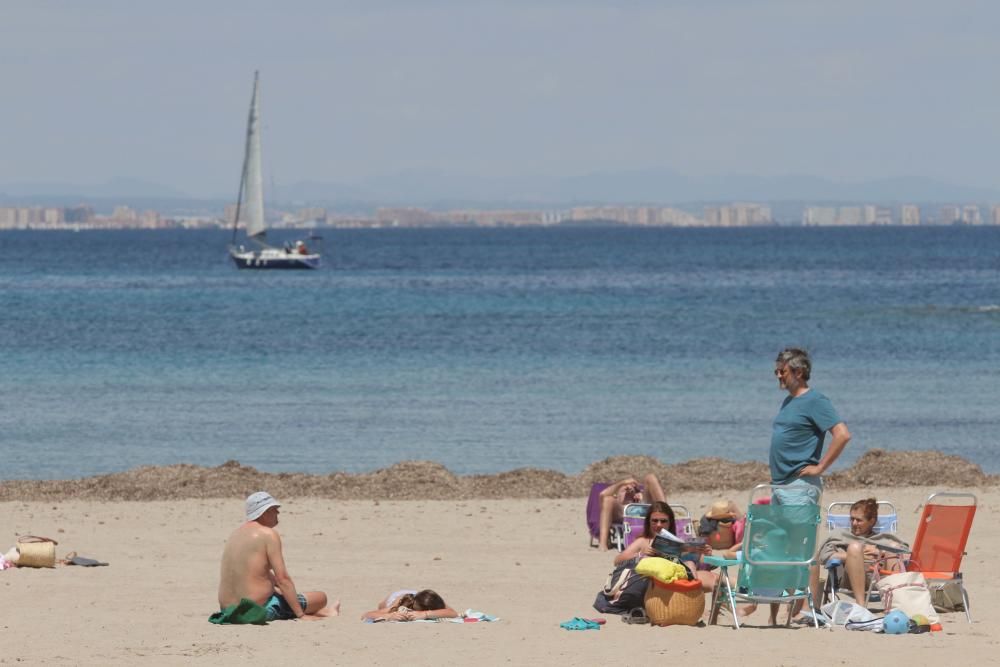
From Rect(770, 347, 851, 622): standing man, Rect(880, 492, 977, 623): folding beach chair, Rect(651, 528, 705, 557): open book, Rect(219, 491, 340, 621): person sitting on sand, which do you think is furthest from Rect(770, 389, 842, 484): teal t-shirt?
Rect(219, 491, 340, 621): person sitting on sand

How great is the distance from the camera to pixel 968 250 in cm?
13388

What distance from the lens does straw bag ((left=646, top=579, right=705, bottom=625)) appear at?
9578mm

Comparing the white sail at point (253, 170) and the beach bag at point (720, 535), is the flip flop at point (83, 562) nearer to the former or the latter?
the beach bag at point (720, 535)

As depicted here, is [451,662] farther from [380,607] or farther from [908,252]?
[908,252]

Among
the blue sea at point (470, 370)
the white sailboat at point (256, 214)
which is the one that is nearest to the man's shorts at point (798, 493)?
the blue sea at point (470, 370)

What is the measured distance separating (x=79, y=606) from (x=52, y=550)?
5.02 feet

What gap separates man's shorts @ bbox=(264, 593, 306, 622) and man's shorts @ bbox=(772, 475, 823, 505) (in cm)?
293

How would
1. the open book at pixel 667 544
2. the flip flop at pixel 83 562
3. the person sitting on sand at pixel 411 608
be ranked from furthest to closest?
the flip flop at pixel 83 562
the open book at pixel 667 544
the person sitting on sand at pixel 411 608

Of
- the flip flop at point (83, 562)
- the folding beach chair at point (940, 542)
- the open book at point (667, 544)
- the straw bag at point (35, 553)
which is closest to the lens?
the folding beach chair at point (940, 542)

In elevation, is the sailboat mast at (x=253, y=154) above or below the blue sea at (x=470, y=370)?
above

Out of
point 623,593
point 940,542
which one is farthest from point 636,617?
point 940,542

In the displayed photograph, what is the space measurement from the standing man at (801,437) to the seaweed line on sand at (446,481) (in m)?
6.41

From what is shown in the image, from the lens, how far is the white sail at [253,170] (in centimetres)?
8344

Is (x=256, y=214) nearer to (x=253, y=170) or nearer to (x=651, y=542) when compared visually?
(x=253, y=170)
